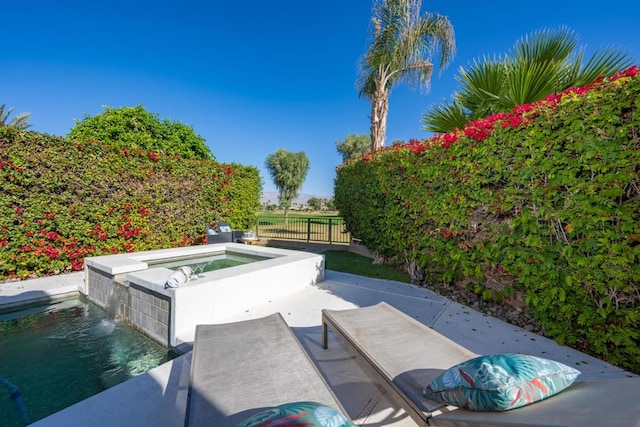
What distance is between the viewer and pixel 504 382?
1207 mm

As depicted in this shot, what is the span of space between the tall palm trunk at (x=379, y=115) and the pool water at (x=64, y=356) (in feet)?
26.8

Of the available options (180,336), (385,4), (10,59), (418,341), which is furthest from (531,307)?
(10,59)

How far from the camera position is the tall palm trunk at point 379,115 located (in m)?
9.05

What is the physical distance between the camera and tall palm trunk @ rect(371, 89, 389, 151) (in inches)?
356

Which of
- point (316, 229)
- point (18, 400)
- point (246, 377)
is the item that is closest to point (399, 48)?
point (316, 229)

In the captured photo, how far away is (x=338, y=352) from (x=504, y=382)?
1970 millimetres

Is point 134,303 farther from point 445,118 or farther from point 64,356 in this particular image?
point 445,118

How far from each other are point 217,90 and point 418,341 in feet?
59.5

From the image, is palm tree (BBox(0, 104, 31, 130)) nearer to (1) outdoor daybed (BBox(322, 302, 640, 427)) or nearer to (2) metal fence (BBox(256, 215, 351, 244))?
(2) metal fence (BBox(256, 215, 351, 244))

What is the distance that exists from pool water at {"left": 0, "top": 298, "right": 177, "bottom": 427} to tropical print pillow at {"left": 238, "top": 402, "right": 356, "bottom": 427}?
7.68 feet

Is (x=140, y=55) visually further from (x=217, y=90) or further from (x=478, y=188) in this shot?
(x=478, y=188)

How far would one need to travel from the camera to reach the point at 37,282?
5.34m

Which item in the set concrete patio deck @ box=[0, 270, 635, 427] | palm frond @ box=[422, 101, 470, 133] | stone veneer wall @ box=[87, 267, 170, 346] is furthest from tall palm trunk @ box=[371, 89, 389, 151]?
stone veneer wall @ box=[87, 267, 170, 346]

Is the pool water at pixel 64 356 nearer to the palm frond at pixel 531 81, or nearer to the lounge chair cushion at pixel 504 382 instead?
the lounge chair cushion at pixel 504 382
